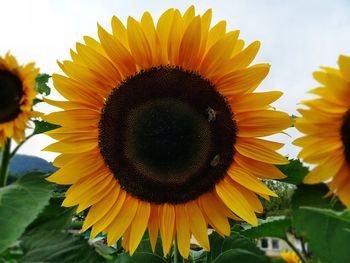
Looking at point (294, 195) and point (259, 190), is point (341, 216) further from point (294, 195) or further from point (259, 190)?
point (259, 190)

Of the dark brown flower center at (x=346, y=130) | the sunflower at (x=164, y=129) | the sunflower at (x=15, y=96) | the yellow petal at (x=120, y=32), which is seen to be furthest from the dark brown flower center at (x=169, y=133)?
the sunflower at (x=15, y=96)

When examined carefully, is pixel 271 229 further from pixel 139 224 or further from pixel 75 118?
pixel 75 118

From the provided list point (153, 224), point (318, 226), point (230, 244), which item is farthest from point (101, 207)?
point (318, 226)

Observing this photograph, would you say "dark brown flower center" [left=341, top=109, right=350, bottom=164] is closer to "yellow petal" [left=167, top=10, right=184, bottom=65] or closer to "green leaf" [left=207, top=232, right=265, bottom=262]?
"green leaf" [left=207, top=232, right=265, bottom=262]

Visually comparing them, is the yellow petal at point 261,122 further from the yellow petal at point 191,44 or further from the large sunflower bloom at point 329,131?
the large sunflower bloom at point 329,131

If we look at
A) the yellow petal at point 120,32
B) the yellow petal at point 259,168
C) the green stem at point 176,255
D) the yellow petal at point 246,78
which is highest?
the yellow petal at point 120,32

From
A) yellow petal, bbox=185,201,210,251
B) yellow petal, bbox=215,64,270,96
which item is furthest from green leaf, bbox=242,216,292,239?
yellow petal, bbox=215,64,270,96

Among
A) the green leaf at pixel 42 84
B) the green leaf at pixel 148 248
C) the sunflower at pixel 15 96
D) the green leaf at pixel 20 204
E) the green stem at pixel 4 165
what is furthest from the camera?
the sunflower at pixel 15 96
